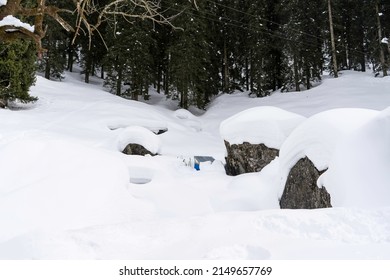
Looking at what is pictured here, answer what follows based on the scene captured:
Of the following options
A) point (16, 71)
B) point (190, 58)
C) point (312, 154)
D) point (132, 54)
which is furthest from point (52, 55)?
point (312, 154)

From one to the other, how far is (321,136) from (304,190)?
3.24ft

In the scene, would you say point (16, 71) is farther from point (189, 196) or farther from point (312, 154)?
point (312, 154)

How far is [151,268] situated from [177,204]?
4.85m

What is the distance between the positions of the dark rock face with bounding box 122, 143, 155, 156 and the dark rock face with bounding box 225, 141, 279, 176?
350cm

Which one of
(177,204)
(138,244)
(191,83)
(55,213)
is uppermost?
(191,83)

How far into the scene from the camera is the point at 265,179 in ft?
25.2

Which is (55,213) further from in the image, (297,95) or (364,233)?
(297,95)

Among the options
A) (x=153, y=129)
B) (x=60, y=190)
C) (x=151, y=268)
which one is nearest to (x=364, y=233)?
(x=151, y=268)

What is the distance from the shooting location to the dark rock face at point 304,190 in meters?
4.73

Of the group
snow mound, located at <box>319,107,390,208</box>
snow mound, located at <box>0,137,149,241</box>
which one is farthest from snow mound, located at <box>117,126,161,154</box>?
snow mound, located at <box>319,107,390,208</box>

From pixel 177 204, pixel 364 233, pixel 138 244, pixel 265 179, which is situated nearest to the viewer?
pixel 364 233

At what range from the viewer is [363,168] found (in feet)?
12.1

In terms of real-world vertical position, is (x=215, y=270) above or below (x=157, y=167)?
above

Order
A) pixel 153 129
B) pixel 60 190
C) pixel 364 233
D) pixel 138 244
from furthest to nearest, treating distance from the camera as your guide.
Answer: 1. pixel 153 129
2. pixel 60 190
3. pixel 138 244
4. pixel 364 233
